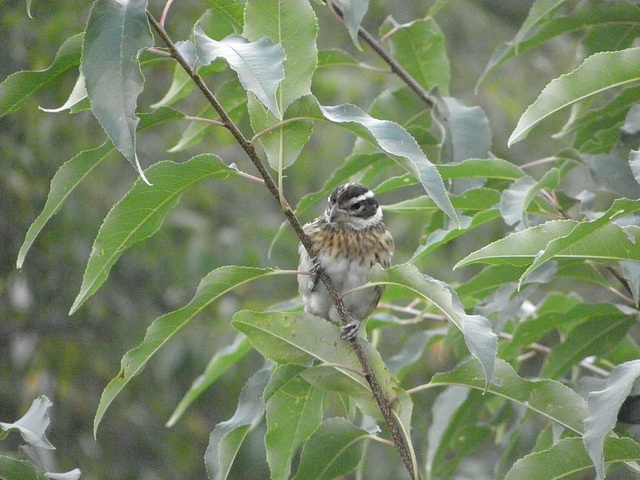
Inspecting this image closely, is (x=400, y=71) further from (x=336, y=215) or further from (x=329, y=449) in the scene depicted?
(x=329, y=449)

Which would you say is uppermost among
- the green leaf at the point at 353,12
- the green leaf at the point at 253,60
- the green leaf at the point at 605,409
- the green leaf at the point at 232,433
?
the green leaf at the point at 253,60

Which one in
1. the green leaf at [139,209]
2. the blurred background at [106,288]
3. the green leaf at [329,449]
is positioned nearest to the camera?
the green leaf at [139,209]

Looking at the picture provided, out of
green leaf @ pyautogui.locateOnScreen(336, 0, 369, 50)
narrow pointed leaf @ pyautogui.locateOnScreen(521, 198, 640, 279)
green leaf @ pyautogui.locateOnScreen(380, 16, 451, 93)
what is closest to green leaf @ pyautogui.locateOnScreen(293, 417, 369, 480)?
narrow pointed leaf @ pyautogui.locateOnScreen(521, 198, 640, 279)

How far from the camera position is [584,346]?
7.97 feet

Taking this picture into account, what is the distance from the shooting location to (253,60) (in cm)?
162

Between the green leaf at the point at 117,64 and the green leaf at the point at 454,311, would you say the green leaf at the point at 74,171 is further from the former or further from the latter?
the green leaf at the point at 454,311

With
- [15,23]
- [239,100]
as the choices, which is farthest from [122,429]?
[239,100]

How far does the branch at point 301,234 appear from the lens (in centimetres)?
173

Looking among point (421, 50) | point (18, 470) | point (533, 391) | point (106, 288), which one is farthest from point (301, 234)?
point (106, 288)

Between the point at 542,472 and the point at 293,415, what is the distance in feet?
2.17

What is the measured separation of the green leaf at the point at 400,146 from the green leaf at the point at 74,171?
395mm

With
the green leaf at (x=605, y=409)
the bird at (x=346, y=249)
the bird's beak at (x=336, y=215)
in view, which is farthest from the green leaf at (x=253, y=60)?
the bird's beak at (x=336, y=215)

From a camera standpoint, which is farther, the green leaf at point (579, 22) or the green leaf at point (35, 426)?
the green leaf at point (579, 22)

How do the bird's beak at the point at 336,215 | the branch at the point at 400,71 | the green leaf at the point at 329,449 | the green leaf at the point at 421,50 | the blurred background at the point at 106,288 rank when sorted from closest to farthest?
the green leaf at the point at 329,449 → the branch at the point at 400,71 → the green leaf at the point at 421,50 → the bird's beak at the point at 336,215 → the blurred background at the point at 106,288
